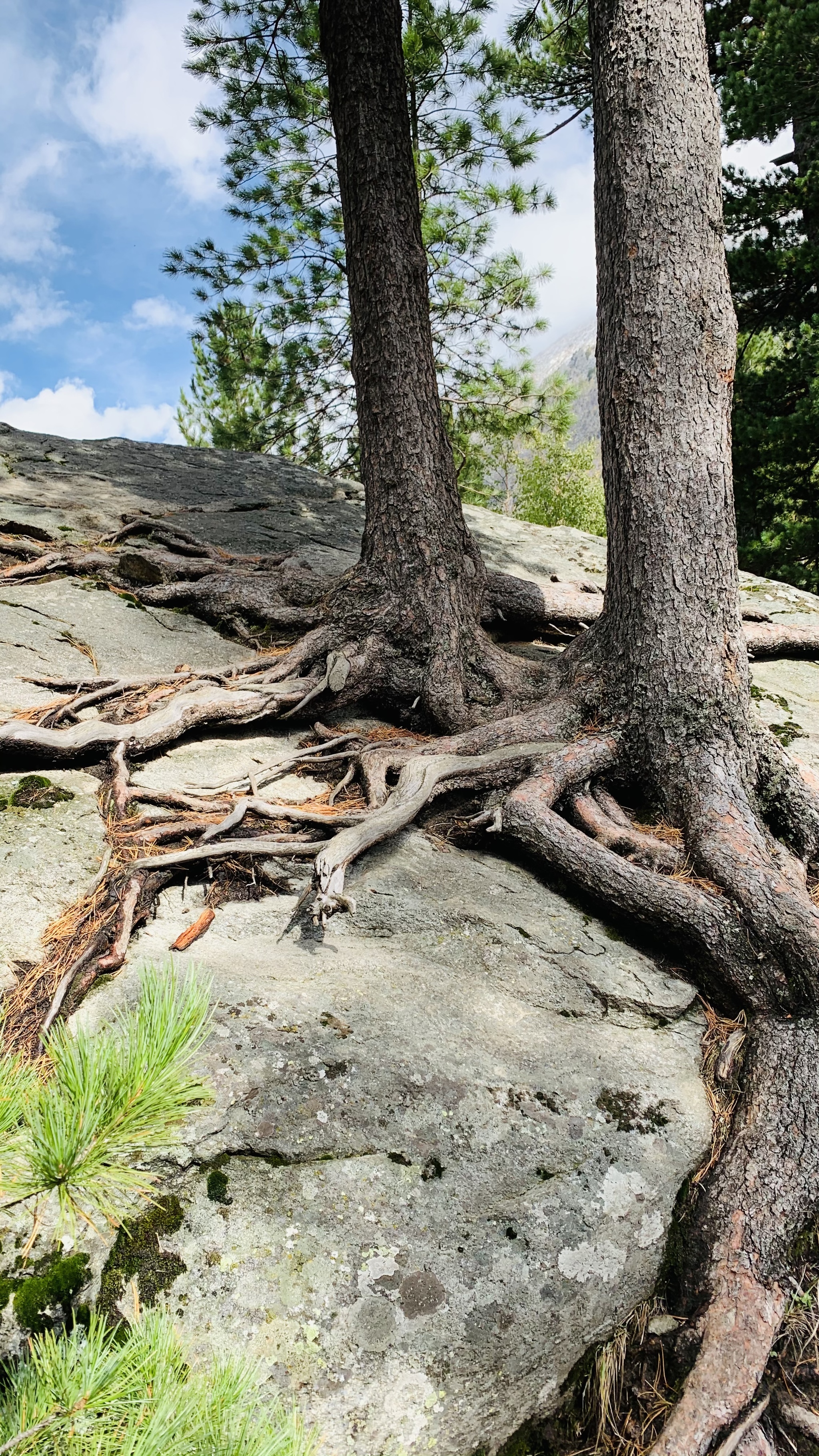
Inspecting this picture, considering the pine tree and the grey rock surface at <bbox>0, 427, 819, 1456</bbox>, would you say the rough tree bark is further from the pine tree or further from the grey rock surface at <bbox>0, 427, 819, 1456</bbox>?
the pine tree

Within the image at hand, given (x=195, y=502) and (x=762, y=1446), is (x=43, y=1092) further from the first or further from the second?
(x=195, y=502)

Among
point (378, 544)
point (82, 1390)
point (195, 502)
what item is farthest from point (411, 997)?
point (195, 502)

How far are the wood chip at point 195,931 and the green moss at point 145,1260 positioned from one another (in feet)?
3.21

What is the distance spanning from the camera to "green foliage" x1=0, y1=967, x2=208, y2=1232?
1.28 m

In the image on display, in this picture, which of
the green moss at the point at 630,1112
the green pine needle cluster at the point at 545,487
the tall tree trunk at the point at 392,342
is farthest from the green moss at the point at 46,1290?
the green pine needle cluster at the point at 545,487

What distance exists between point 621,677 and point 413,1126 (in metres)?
2.54

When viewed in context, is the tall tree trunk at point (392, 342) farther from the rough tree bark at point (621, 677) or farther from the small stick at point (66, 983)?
the small stick at point (66, 983)

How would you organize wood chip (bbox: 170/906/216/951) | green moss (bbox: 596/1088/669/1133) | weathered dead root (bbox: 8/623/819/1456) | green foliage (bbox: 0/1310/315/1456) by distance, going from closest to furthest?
1. green foliage (bbox: 0/1310/315/1456)
2. weathered dead root (bbox: 8/623/819/1456)
3. green moss (bbox: 596/1088/669/1133)
4. wood chip (bbox: 170/906/216/951)

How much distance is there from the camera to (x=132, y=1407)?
4.10 ft

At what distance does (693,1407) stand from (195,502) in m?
7.54

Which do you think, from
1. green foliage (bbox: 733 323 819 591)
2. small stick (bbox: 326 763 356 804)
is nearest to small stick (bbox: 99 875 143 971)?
small stick (bbox: 326 763 356 804)

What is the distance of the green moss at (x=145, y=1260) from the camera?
75.5 inches

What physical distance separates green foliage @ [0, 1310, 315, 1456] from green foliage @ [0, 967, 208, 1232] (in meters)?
0.20

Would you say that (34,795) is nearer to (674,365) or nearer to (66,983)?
(66,983)
